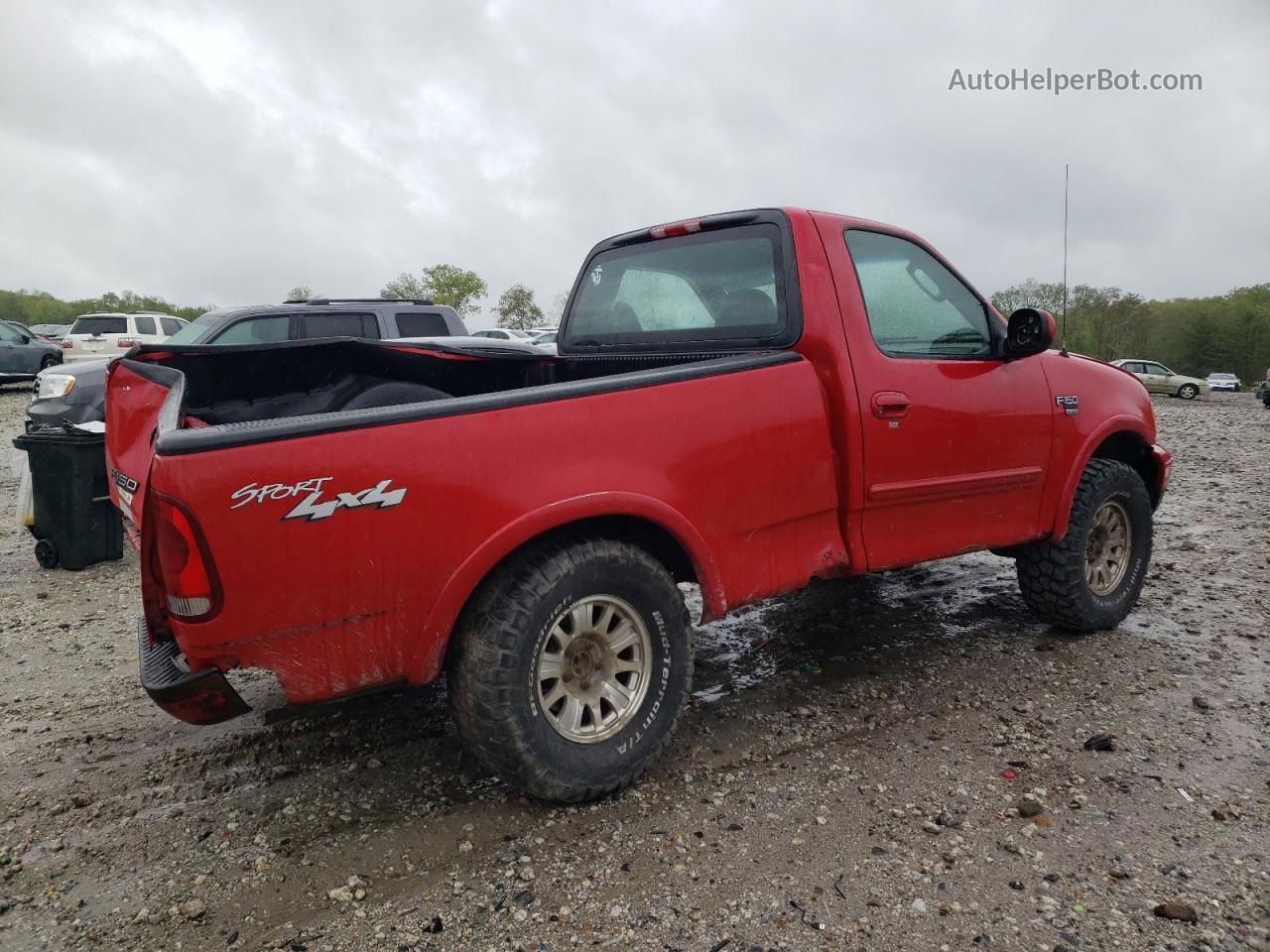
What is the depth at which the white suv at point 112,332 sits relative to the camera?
2098 cm

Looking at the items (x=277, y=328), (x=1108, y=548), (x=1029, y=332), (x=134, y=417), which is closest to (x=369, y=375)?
(x=134, y=417)

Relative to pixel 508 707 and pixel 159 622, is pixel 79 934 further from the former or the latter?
pixel 508 707

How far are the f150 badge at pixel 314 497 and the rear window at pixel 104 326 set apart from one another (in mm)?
22417

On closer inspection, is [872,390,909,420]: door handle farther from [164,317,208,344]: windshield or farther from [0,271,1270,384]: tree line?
[0,271,1270,384]: tree line

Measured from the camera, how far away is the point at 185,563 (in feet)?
7.51

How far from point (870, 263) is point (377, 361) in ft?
7.60

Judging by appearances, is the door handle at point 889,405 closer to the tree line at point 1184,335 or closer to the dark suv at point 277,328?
the dark suv at point 277,328

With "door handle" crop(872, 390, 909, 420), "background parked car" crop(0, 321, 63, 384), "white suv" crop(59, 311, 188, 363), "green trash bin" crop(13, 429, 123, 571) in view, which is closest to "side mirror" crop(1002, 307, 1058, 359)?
"door handle" crop(872, 390, 909, 420)

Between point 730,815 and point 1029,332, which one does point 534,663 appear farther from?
point 1029,332

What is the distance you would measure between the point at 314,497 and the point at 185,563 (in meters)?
0.36

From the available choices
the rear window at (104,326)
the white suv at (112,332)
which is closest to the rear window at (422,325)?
the white suv at (112,332)

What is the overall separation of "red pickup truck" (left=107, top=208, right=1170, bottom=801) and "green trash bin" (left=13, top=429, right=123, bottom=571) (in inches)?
110

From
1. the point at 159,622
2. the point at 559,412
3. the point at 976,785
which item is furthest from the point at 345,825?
the point at 976,785

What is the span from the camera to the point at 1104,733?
344 cm
